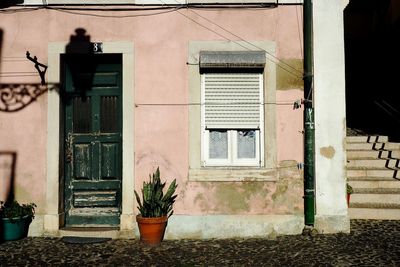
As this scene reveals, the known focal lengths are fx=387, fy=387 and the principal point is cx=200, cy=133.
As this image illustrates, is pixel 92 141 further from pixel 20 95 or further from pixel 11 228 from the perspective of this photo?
pixel 11 228

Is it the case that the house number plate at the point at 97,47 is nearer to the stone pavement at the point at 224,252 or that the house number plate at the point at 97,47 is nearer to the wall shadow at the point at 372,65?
the stone pavement at the point at 224,252

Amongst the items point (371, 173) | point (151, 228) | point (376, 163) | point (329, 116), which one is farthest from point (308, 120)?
point (151, 228)

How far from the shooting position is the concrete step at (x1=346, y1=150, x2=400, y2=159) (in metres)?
8.35

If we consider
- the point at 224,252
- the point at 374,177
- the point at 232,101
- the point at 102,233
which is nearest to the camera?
the point at 224,252

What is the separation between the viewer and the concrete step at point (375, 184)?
7.69 meters

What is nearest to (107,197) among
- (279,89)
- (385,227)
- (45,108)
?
(45,108)

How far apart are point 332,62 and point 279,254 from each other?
129 inches

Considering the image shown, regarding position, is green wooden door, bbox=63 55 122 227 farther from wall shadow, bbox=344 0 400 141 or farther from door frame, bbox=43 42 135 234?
wall shadow, bbox=344 0 400 141

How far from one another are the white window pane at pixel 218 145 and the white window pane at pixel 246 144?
228mm

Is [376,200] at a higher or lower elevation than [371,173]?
lower

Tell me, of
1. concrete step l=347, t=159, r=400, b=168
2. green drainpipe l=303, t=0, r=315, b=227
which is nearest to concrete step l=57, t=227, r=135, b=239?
green drainpipe l=303, t=0, r=315, b=227

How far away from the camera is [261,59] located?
21.3 feet

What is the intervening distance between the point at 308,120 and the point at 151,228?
3.11 m

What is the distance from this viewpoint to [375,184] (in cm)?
775
